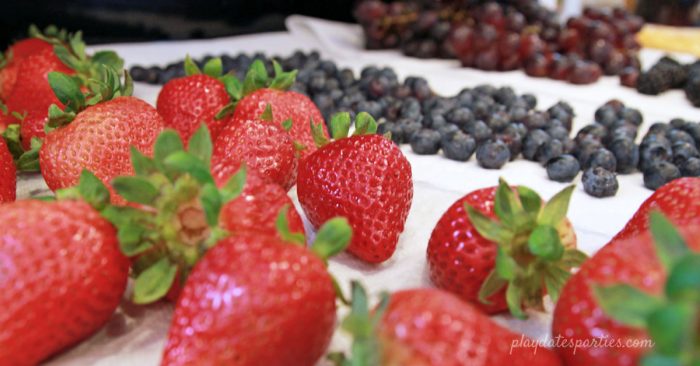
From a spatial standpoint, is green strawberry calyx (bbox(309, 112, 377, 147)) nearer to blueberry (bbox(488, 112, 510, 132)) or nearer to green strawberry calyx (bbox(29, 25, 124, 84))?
green strawberry calyx (bbox(29, 25, 124, 84))

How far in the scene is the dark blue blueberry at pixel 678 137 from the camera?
4.32 feet

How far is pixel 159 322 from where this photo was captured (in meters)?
0.65

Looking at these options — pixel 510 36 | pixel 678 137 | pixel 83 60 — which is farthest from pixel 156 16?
pixel 678 137

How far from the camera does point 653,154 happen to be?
1229 mm

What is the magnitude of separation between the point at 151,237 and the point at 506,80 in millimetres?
1590

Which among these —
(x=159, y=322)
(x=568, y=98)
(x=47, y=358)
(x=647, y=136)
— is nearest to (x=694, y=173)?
(x=647, y=136)

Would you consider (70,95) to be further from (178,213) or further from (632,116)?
(632,116)

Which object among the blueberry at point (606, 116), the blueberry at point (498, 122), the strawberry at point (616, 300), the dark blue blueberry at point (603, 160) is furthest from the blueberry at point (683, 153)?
the strawberry at point (616, 300)

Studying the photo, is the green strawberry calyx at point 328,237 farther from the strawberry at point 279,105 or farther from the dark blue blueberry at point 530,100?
the dark blue blueberry at point 530,100

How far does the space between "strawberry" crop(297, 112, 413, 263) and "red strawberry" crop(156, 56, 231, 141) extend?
24 centimetres

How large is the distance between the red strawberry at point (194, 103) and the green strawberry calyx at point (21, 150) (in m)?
0.19

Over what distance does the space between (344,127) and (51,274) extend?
41 centimetres

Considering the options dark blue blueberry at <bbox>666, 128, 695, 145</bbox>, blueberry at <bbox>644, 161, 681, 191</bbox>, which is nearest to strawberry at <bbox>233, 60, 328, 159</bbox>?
blueberry at <bbox>644, 161, 681, 191</bbox>

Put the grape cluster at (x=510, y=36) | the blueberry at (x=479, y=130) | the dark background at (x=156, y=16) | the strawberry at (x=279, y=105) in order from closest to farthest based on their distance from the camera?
the strawberry at (x=279, y=105), the blueberry at (x=479, y=130), the dark background at (x=156, y=16), the grape cluster at (x=510, y=36)
